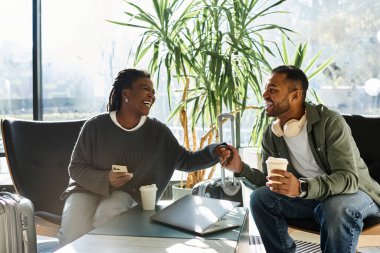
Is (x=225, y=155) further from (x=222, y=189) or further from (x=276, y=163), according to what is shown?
(x=276, y=163)

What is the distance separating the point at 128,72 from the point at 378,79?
6.89ft

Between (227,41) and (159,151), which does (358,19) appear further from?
(159,151)

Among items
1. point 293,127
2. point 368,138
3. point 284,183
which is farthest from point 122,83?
point 368,138

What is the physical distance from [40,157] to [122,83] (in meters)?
0.67

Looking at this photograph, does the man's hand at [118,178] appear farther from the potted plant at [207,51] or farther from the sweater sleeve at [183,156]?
the potted plant at [207,51]

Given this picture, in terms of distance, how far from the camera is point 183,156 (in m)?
2.51

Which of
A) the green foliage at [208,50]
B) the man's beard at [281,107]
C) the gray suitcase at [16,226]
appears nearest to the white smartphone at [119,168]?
the gray suitcase at [16,226]

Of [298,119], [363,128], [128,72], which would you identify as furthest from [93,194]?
[363,128]

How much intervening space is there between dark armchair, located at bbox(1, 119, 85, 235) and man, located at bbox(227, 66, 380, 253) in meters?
1.01

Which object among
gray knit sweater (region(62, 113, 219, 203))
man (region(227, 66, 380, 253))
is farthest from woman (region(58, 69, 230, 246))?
man (region(227, 66, 380, 253))

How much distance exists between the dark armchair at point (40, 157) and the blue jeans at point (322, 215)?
44.3 inches

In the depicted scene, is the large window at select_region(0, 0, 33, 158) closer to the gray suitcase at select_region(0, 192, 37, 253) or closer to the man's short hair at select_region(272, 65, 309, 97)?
the gray suitcase at select_region(0, 192, 37, 253)

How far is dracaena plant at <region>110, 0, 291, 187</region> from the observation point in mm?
2869

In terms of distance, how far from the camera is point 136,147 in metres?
2.40
